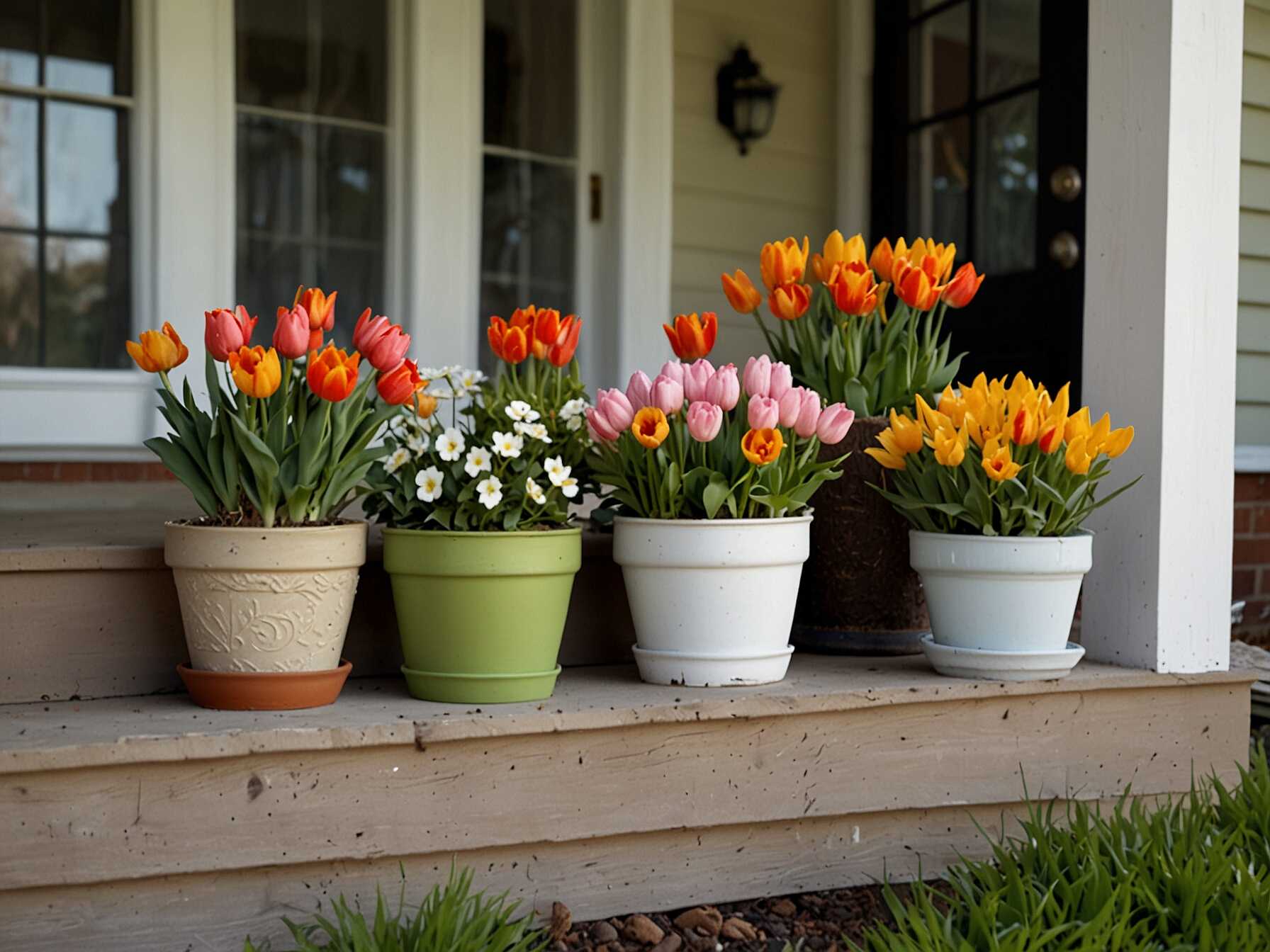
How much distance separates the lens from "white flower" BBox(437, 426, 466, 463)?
1.71 meters

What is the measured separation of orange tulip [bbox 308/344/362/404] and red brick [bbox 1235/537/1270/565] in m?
2.83

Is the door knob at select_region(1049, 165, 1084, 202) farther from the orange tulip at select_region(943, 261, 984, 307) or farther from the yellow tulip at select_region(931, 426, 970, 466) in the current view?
the yellow tulip at select_region(931, 426, 970, 466)

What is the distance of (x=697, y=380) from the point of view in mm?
1808

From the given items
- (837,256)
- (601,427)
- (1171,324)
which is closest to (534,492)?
(601,427)

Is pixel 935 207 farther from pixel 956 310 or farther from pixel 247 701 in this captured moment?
pixel 247 701

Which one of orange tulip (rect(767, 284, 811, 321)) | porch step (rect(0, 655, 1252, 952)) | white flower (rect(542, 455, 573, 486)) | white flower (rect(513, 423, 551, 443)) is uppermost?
orange tulip (rect(767, 284, 811, 321))

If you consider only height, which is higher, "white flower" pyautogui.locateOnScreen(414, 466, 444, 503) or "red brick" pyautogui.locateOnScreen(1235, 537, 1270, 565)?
"white flower" pyautogui.locateOnScreen(414, 466, 444, 503)

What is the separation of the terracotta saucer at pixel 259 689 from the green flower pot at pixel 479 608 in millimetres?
136

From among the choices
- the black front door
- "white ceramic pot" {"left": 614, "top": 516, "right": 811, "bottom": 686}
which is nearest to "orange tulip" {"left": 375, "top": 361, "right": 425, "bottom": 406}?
"white ceramic pot" {"left": 614, "top": 516, "right": 811, "bottom": 686}

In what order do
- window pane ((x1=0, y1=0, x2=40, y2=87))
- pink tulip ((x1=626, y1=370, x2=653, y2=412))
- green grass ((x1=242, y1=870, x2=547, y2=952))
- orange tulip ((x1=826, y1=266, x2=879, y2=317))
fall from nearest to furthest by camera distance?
1. green grass ((x1=242, y1=870, x2=547, y2=952))
2. pink tulip ((x1=626, y1=370, x2=653, y2=412))
3. orange tulip ((x1=826, y1=266, x2=879, y2=317))
4. window pane ((x1=0, y1=0, x2=40, y2=87))

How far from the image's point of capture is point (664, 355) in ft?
12.0

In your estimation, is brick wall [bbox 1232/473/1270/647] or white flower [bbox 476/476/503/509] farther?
brick wall [bbox 1232/473/1270/647]

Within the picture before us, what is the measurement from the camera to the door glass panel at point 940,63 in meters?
3.61

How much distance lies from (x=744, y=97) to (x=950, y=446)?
2.20 metres
